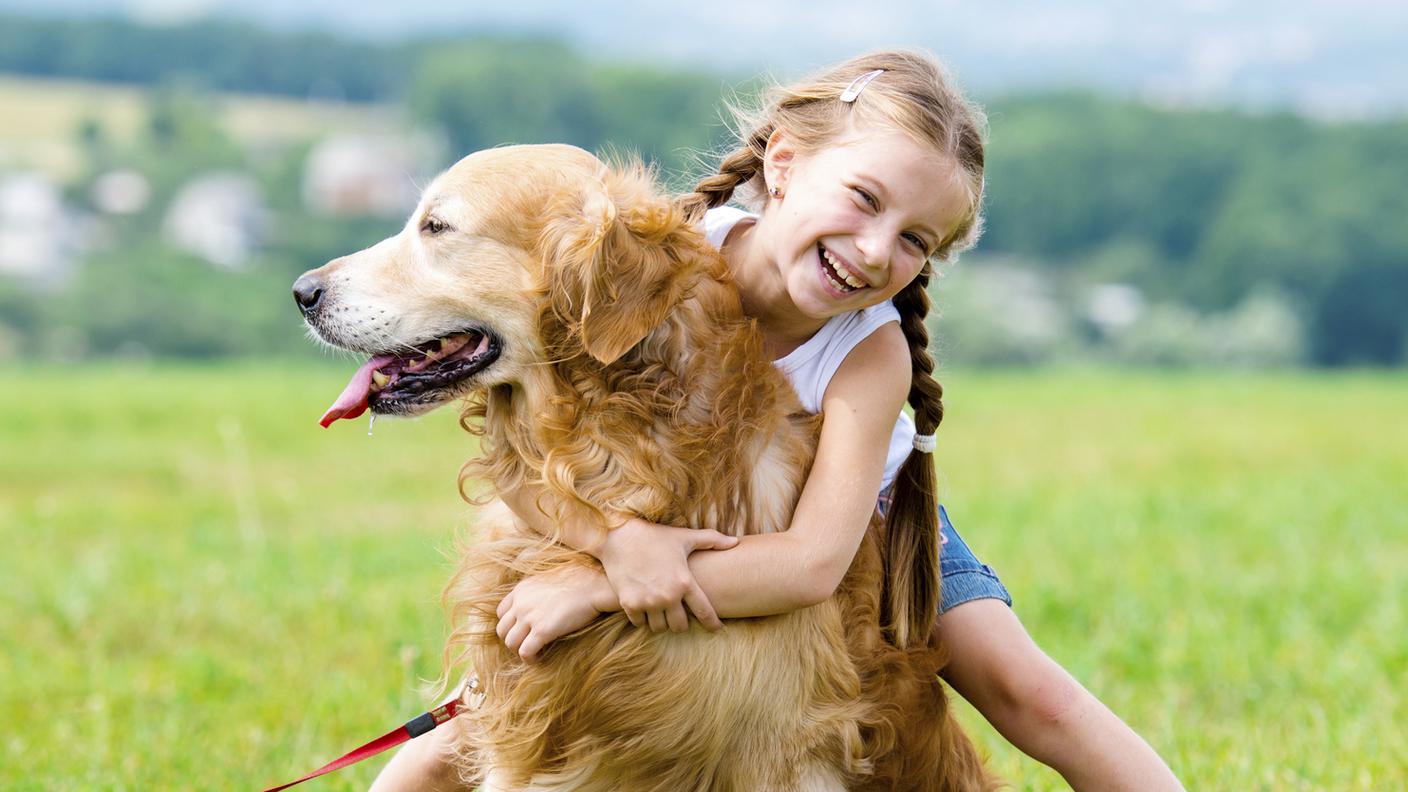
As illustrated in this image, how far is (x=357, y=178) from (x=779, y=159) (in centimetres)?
3729

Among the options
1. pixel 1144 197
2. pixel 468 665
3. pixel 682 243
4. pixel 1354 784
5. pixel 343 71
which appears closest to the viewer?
pixel 682 243

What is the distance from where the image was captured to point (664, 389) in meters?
3.50

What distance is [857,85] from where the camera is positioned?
3732 millimetres

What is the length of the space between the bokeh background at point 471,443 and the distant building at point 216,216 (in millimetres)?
143

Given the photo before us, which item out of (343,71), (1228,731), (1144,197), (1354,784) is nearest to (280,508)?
(1228,731)

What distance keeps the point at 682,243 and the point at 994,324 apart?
106 feet

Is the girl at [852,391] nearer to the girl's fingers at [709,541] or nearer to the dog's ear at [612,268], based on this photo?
the girl's fingers at [709,541]

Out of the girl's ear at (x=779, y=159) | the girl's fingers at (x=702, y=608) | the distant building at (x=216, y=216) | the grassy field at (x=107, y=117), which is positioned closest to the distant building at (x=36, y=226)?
the grassy field at (x=107, y=117)

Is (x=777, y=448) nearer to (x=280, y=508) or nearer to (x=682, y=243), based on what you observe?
(x=682, y=243)

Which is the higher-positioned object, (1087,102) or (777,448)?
(777,448)

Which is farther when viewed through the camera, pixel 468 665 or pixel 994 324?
pixel 994 324

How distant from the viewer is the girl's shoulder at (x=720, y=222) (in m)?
3.85

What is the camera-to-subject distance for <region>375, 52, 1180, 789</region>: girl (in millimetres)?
3408

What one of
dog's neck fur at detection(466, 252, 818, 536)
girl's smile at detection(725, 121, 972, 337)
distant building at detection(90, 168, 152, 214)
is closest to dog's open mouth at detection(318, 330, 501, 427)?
dog's neck fur at detection(466, 252, 818, 536)
